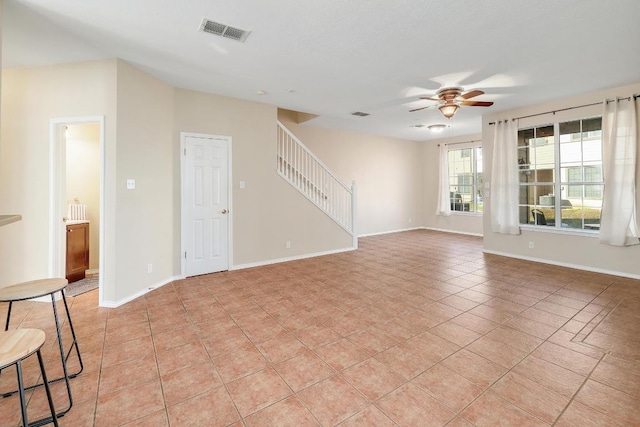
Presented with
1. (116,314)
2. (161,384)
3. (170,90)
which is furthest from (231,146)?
(161,384)

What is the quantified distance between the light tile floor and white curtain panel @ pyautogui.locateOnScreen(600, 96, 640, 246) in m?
0.77

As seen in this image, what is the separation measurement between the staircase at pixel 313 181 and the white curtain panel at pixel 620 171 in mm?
4250

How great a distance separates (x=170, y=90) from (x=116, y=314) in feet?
10.5

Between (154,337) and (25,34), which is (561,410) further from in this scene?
(25,34)

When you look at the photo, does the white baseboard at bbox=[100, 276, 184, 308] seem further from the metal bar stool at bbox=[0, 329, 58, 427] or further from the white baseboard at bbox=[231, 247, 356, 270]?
the metal bar stool at bbox=[0, 329, 58, 427]

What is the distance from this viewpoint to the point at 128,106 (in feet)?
11.9

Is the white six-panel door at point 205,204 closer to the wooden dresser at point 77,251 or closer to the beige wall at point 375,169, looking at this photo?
the wooden dresser at point 77,251

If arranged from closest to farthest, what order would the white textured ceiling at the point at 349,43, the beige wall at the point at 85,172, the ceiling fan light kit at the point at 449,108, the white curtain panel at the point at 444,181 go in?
the white textured ceiling at the point at 349,43 → the ceiling fan light kit at the point at 449,108 → the beige wall at the point at 85,172 → the white curtain panel at the point at 444,181

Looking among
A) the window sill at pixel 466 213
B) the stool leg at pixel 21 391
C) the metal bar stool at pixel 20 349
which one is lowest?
the stool leg at pixel 21 391

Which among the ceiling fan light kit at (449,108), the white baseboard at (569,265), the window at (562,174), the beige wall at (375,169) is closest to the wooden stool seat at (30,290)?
the ceiling fan light kit at (449,108)

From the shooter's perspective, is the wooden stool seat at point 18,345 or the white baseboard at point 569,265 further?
the white baseboard at point 569,265

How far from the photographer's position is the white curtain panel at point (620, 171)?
433cm

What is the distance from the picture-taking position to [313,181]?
6.16 metres

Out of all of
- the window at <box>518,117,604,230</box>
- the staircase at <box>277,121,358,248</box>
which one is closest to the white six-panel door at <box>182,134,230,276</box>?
the staircase at <box>277,121,358,248</box>
